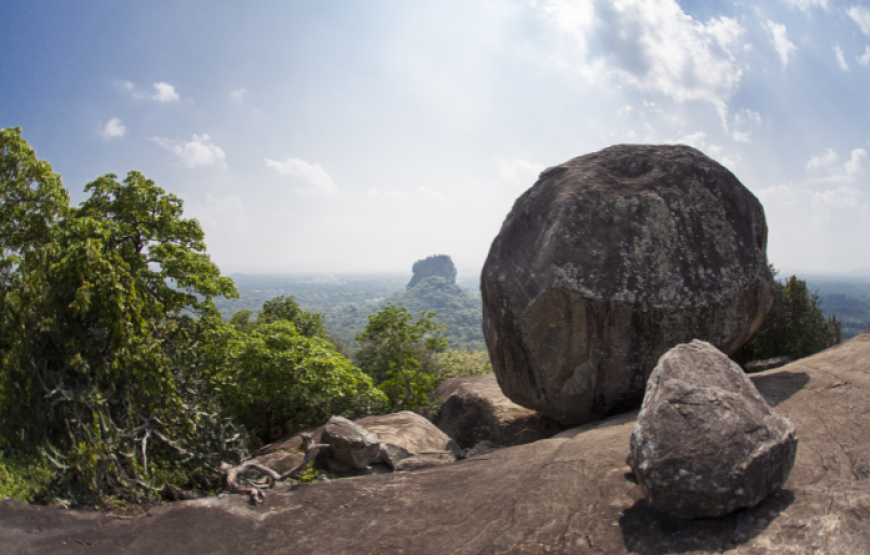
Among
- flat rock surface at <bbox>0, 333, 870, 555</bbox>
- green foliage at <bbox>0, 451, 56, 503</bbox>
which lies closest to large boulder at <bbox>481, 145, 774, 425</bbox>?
flat rock surface at <bbox>0, 333, 870, 555</bbox>

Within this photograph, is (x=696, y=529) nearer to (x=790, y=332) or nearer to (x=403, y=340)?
(x=403, y=340)

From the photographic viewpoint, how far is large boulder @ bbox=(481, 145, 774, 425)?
966 cm

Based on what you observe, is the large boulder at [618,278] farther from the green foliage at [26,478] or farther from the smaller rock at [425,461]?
the green foliage at [26,478]

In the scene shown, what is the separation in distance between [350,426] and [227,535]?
12.6 feet

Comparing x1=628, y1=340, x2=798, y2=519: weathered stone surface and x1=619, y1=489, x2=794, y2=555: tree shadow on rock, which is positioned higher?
x1=628, y1=340, x2=798, y2=519: weathered stone surface

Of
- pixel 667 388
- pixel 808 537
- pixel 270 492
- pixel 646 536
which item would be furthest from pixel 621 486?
pixel 270 492

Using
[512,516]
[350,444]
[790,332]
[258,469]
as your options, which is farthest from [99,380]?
[790,332]

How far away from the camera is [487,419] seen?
13.2m

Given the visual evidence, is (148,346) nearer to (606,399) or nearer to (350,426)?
(350,426)

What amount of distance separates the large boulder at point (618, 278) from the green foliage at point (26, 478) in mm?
8801

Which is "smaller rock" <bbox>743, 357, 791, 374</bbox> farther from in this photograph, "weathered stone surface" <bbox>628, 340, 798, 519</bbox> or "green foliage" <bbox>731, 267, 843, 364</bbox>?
"weathered stone surface" <bbox>628, 340, 798, 519</bbox>

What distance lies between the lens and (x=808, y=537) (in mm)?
4555

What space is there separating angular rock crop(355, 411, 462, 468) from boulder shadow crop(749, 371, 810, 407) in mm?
6489

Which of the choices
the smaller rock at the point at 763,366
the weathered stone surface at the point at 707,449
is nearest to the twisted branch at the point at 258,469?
the weathered stone surface at the point at 707,449
